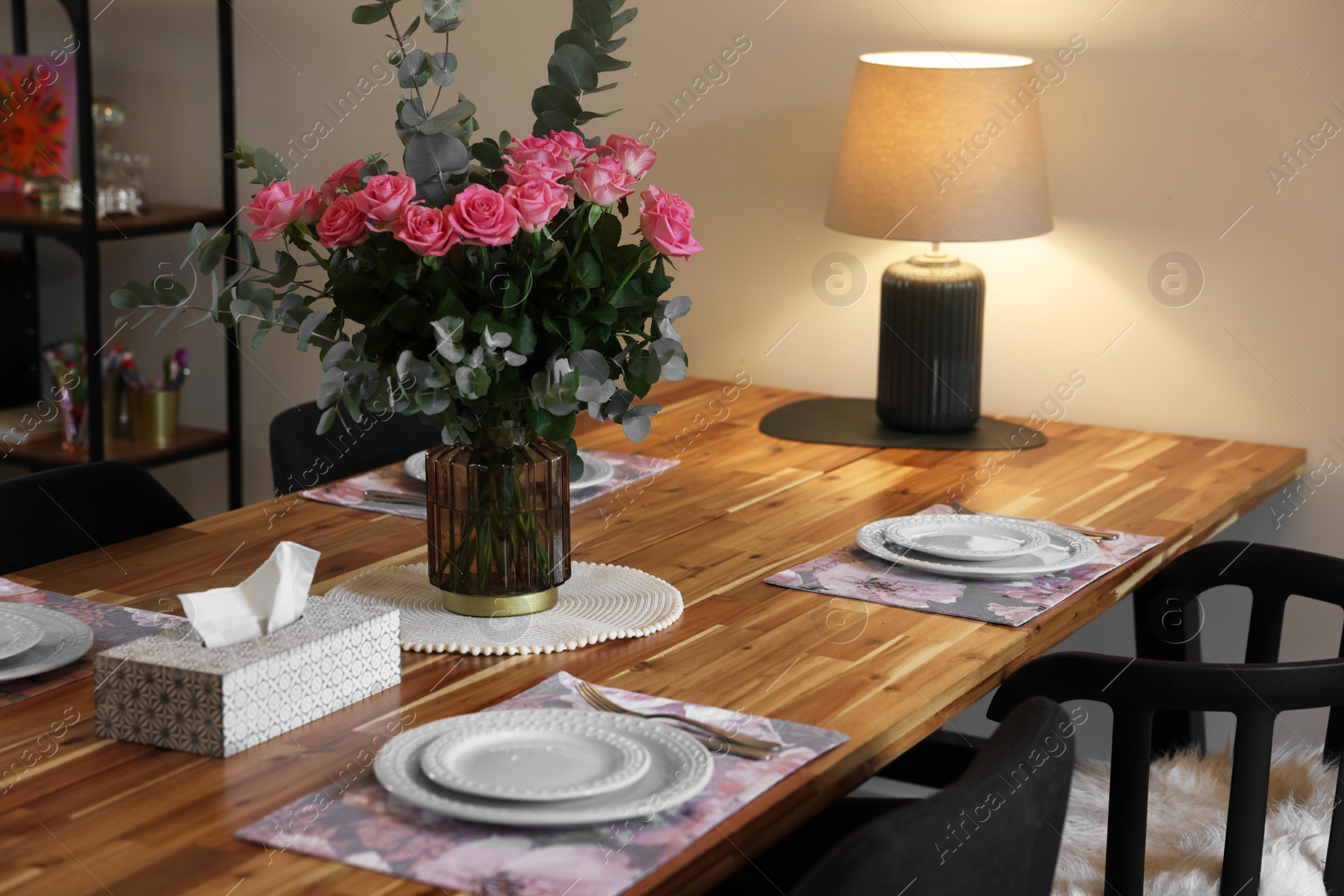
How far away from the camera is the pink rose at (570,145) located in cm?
122

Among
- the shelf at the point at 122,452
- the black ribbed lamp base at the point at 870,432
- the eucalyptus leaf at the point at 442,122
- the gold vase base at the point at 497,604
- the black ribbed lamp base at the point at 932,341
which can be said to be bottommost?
the shelf at the point at 122,452

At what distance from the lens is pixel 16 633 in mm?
1209

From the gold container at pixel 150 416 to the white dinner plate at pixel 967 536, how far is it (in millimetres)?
1917

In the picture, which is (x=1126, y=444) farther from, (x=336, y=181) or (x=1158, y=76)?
(x=336, y=181)

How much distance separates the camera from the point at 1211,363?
218 cm

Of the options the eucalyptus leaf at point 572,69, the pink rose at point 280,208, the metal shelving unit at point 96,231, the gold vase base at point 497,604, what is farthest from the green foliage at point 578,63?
the metal shelving unit at point 96,231

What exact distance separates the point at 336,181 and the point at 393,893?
0.63 metres

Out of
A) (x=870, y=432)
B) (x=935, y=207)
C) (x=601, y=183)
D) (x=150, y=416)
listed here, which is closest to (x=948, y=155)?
(x=935, y=207)

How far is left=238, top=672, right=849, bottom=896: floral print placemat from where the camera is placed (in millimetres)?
846

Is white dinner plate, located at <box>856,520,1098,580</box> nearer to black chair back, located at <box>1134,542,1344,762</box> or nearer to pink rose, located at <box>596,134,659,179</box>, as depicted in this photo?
black chair back, located at <box>1134,542,1344,762</box>

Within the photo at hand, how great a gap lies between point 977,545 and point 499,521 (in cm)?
54

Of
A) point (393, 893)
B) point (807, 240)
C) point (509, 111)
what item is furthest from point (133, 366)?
point (393, 893)

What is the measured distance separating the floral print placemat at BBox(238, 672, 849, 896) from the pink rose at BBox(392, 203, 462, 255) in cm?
40

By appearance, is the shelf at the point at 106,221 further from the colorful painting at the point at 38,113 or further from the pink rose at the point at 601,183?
the pink rose at the point at 601,183
